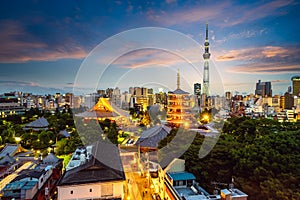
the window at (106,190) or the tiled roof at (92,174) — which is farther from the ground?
the tiled roof at (92,174)

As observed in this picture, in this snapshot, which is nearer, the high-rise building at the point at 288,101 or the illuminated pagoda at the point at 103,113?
the illuminated pagoda at the point at 103,113

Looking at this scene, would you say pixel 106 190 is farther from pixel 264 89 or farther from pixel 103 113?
pixel 264 89

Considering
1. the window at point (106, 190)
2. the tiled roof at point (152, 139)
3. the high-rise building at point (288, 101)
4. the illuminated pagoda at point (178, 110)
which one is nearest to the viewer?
the window at point (106, 190)

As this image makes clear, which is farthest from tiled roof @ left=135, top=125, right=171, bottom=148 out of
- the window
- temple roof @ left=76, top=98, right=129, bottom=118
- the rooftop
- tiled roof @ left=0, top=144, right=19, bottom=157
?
temple roof @ left=76, top=98, right=129, bottom=118

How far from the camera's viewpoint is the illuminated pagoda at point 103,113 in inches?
573

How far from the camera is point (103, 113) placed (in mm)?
15328

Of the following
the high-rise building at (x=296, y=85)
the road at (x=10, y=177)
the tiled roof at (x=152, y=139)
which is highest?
the high-rise building at (x=296, y=85)

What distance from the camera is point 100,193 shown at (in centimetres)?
380

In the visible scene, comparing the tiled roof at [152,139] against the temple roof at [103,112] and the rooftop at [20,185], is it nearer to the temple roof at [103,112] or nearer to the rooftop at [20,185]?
the rooftop at [20,185]

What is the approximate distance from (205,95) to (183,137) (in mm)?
20189

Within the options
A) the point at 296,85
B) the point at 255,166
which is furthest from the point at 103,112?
the point at 296,85

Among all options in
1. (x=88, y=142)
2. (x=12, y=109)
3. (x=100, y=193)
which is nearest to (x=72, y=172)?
(x=100, y=193)

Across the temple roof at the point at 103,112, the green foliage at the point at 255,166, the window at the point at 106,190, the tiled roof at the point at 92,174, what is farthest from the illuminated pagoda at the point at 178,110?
the window at the point at 106,190

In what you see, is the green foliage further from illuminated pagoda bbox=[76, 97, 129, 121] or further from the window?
illuminated pagoda bbox=[76, 97, 129, 121]
